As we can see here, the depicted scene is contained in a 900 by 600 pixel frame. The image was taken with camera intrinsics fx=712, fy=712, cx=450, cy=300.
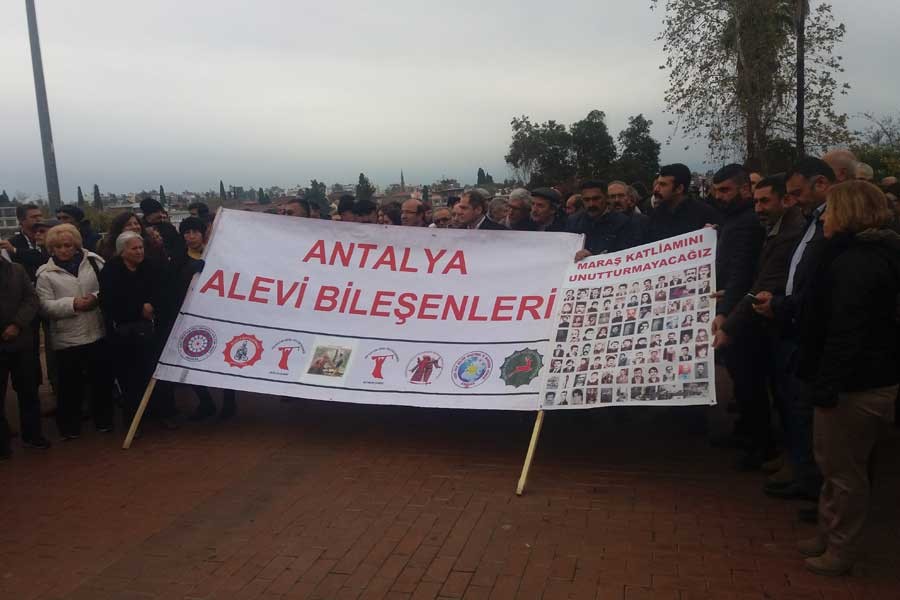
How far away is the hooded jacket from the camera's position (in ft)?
19.6

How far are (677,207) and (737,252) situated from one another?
31.1 inches

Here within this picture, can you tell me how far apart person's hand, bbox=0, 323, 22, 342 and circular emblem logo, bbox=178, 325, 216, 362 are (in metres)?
1.25

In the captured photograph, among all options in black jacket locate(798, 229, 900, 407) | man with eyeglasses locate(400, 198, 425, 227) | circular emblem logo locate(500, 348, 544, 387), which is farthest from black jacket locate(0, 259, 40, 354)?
black jacket locate(798, 229, 900, 407)

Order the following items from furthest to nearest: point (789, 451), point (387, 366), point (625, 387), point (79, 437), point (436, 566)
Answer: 1. point (79, 437)
2. point (387, 366)
3. point (789, 451)
4. point (625, 387)
5. point (436, 566)

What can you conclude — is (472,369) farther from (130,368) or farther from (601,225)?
(130,368)

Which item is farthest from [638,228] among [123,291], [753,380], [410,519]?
[123,291]

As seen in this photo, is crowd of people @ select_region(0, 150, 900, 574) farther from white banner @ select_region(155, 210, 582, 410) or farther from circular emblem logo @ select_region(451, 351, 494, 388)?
circular emblem logo @ select_region(451, 351, 494, 388)

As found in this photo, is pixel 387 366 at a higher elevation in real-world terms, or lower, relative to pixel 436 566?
higher

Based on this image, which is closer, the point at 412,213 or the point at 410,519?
the point at 410,519

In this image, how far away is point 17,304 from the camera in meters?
5.72

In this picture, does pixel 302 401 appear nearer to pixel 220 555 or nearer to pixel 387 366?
pixel 387 366

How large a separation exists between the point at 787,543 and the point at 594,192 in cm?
321

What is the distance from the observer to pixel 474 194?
6941mm

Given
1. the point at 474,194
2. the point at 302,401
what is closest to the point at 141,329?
the point at 302,401
